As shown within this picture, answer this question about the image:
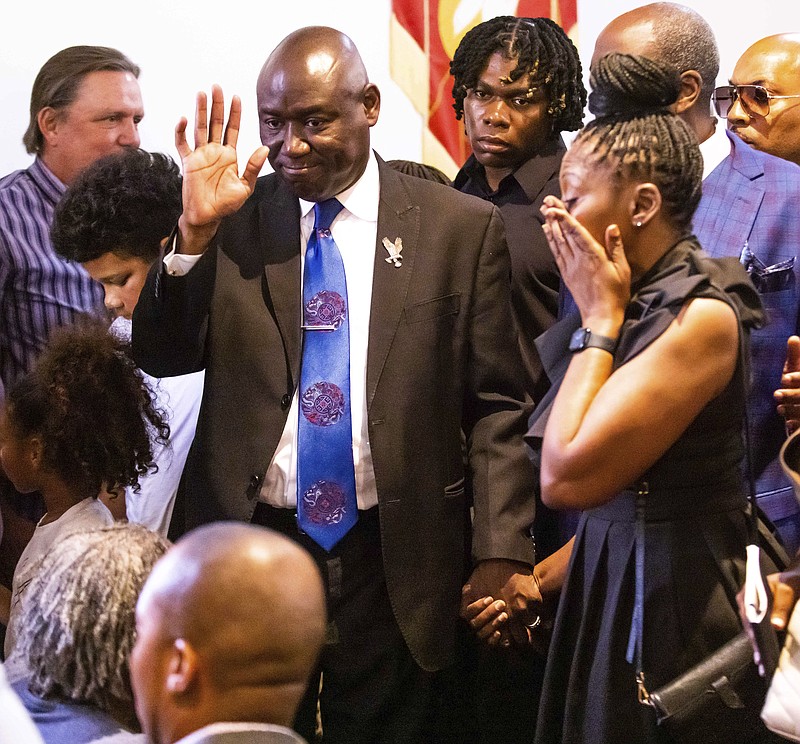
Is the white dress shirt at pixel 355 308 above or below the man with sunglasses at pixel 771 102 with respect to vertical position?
below

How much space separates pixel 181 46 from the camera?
454cm

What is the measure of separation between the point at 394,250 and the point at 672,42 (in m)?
0.96

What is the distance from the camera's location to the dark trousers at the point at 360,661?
2824 millimetres

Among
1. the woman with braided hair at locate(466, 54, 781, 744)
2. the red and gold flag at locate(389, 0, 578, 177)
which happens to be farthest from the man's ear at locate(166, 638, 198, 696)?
the red and gold flag at locate(389, 0, 578, 177)

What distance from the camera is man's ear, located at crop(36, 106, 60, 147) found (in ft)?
13.8

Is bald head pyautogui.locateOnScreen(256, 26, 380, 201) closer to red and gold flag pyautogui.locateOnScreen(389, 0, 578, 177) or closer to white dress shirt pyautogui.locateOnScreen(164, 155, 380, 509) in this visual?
white dress shirt pyautogui.locateOnScreen(164, 155, 380, 509)

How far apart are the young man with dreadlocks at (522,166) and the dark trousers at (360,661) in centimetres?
34

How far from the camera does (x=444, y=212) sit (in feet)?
9.71

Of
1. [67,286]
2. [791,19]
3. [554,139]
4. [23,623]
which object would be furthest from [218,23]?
[23,623]

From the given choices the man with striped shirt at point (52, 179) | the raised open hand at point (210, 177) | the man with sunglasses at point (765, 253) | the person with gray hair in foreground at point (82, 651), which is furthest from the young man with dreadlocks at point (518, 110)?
the person with gray hair in foreground at point (82, 651)

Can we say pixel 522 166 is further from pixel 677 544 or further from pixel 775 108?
pixel 677 544

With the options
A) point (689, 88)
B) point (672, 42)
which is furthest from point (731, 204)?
point (672, 42)

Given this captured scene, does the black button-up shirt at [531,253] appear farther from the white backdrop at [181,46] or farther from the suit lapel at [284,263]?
the white backdrop at [181,46]

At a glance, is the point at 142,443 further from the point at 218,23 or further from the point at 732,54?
the point at 732,54
